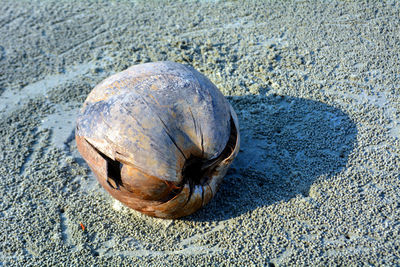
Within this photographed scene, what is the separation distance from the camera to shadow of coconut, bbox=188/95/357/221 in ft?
9.93

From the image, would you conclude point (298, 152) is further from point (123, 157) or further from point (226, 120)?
point (123, 157)

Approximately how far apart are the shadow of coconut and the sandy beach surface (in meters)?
0.01

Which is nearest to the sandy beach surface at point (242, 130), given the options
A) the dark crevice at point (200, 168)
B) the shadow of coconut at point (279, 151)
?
the shadow of coconut at point (279, 151)

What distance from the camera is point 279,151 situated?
133 inches

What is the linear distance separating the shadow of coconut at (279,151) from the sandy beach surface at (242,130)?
11 mm

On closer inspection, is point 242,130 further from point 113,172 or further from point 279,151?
point 113,172

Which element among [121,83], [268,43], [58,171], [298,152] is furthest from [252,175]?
[268,43]

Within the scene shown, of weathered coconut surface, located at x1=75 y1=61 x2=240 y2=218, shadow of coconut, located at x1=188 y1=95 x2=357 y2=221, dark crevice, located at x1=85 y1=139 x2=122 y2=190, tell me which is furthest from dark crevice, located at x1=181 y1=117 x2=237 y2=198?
dark crevice, located at x1=85 y1=139 x2=122 y2=190

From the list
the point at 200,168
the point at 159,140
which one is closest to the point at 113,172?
the point at 159,140

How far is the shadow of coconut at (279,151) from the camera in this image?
3.03 metres

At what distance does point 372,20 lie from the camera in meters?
4.60

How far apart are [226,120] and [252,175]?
59cm

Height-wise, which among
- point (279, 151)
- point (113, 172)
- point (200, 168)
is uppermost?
point (113, 172)

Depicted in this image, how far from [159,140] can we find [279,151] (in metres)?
1.19
